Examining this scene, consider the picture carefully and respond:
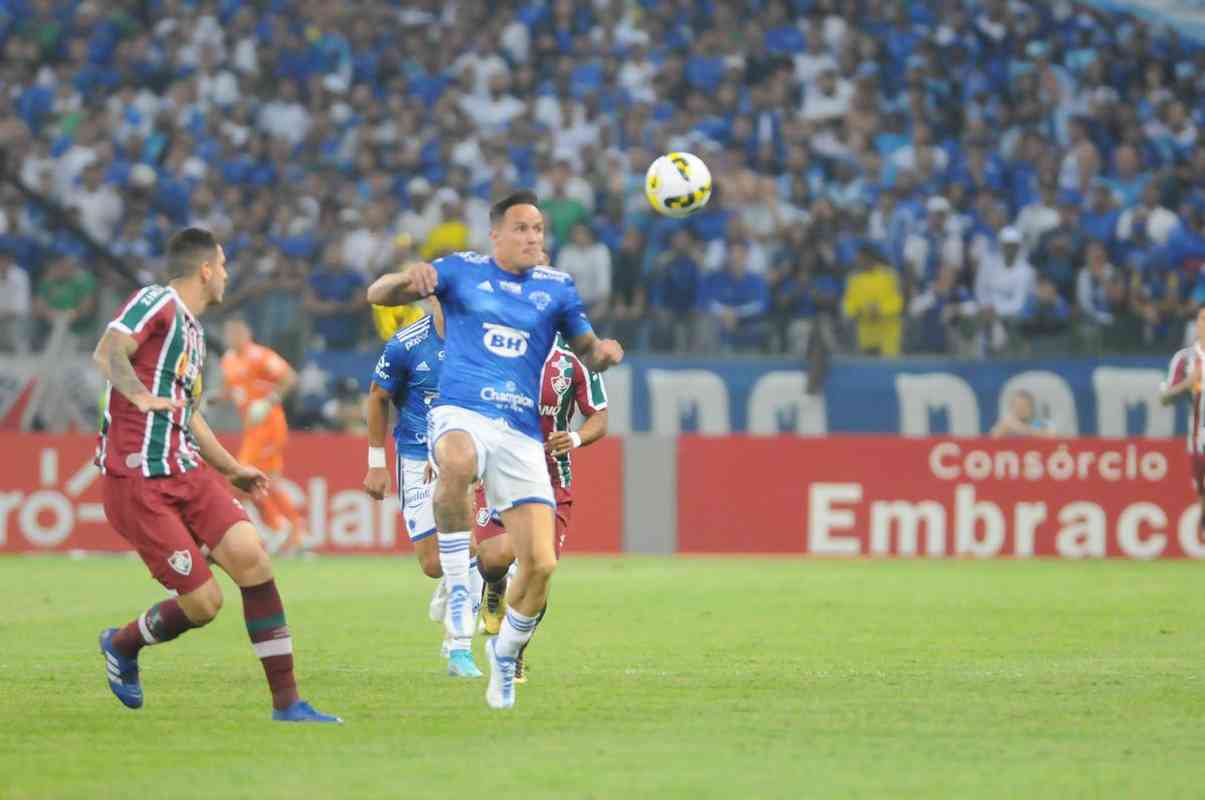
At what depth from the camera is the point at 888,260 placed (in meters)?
23.6

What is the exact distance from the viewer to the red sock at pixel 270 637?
29.8 ft

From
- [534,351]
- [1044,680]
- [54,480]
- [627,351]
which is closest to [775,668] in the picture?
[1044,680]

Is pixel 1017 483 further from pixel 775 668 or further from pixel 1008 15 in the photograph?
pixel 775 668

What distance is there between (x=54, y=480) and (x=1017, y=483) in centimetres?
1114

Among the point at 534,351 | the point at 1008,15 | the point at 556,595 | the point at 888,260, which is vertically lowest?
the point at 556,595

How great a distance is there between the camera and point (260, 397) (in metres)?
22.2

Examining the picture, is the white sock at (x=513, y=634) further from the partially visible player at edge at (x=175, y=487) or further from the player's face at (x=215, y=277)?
the player's face at (x=215, y=277)

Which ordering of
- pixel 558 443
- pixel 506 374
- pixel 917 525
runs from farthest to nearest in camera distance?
pixel 917 525 < pixel 558 443 < pixel 506 374

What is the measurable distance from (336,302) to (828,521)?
6.26 meters

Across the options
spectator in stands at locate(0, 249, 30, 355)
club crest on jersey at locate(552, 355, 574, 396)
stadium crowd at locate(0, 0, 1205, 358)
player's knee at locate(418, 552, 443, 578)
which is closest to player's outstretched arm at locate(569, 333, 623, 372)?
club crest on jersey at locate(552, 355, 574, 396)

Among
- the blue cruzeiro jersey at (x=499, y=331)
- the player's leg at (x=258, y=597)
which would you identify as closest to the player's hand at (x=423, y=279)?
the blue cruzeiro jersey at (x=499, y=331)

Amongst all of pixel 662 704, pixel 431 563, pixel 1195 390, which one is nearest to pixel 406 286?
pixel 662 704

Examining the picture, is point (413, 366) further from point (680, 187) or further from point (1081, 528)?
point (1081, 528)

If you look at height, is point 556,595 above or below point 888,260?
below
